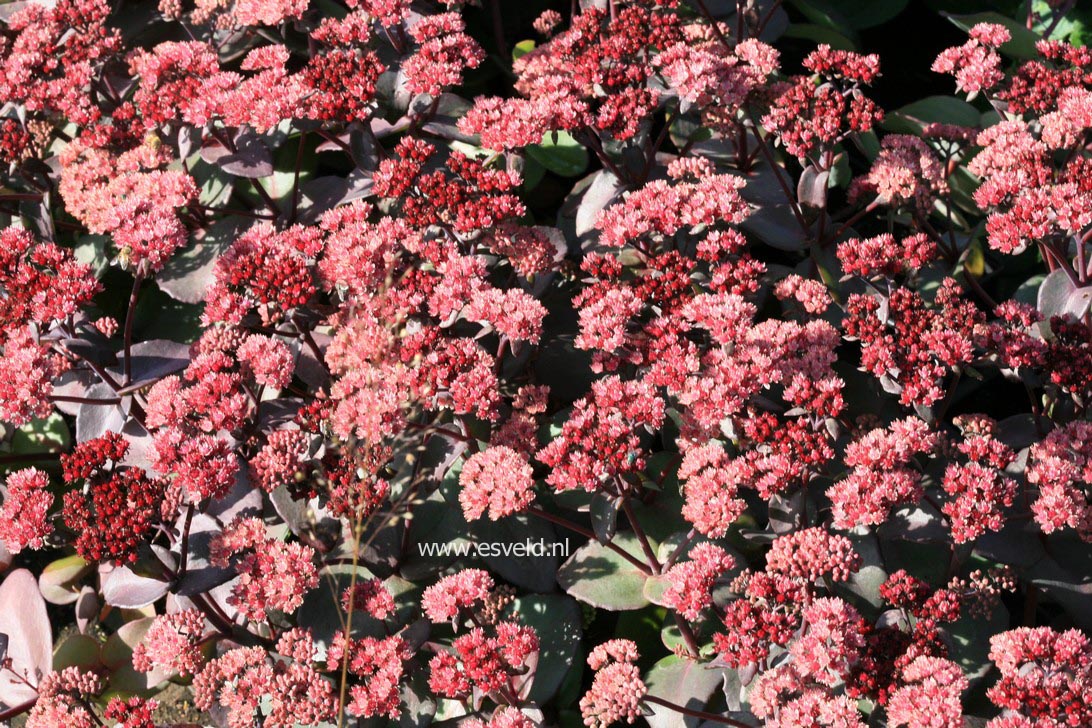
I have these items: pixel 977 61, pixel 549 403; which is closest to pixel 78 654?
pixel 549 403

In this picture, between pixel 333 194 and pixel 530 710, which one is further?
pixel 333 194

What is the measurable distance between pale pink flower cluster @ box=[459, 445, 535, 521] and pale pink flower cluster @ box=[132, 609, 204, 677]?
78 cm

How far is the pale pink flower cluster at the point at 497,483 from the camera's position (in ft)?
8.41

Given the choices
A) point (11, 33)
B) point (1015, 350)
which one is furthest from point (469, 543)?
point (11, 33)

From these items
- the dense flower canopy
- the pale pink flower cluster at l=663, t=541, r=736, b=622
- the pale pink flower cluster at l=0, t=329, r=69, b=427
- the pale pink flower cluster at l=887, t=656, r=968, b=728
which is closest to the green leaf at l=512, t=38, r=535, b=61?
the dense flower canopy

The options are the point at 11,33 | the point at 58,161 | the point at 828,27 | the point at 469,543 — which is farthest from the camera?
the point at 11,33

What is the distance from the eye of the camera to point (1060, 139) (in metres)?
3.11

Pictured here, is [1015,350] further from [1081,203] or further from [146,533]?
[146,533]

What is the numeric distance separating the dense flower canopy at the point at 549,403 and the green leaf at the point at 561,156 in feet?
0.05

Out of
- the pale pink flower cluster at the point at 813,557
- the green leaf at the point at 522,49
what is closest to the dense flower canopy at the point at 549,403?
the pale pink flower cluster at the point at 813,557

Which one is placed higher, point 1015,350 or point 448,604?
point 1015,350

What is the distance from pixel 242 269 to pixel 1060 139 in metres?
2.47

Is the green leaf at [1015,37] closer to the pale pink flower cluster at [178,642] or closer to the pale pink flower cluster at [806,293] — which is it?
the pale pink flower cluster at [806,293]

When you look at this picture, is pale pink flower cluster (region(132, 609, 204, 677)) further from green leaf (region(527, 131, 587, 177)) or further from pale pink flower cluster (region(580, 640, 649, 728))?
green leaf (region(527, 131, 587, 177))
